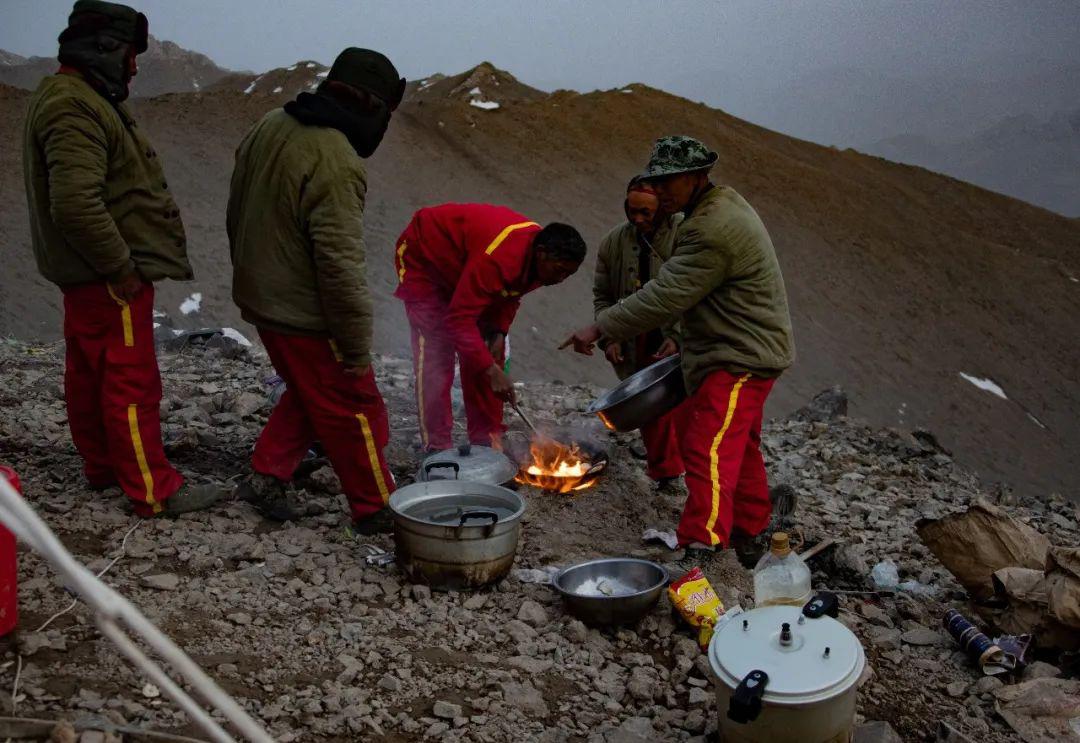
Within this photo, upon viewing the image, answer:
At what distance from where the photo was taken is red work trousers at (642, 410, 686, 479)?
535 centimetres

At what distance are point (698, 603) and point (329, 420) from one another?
1.75 metres

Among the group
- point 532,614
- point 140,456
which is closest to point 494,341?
point 532,614

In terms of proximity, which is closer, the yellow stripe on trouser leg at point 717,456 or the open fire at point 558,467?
the yellow stripe on trouser leg at point 717,456

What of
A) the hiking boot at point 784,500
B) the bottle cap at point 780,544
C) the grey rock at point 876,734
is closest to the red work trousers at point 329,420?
the bottle cap at point 780,544

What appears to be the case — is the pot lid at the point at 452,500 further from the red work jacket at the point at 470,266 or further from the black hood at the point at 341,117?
the black hood at the point at 341,117

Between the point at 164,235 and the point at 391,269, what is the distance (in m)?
11.8

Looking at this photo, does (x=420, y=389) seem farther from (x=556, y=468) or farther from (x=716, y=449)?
(x=716, y=449)

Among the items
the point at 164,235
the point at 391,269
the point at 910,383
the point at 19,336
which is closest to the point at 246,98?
the point at 391,269

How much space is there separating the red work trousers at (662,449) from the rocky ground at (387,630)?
0.53 feet

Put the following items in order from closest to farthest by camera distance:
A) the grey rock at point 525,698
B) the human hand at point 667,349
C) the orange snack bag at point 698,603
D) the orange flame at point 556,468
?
the grey rock at point 525,698 < the orange snack bag at point 698,603 < the orange flame at point 556,468 < the human hand at point 667,349

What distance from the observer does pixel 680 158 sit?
13.5 ft

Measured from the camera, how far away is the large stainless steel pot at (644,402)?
4.54 metres

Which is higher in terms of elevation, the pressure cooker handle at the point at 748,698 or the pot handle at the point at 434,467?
the pressure cooker handle at the point at 748,698

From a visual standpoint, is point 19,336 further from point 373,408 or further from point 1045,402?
point 1045,402
